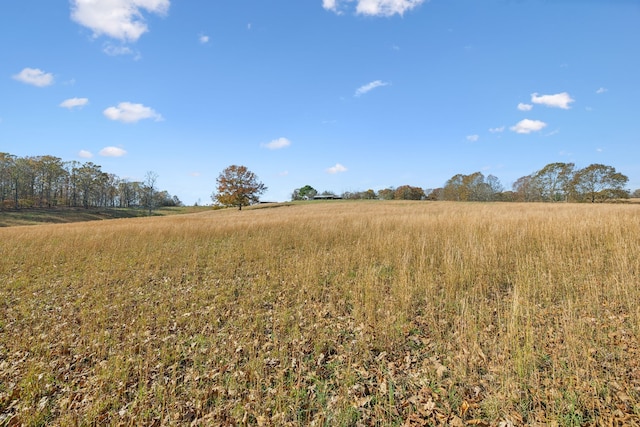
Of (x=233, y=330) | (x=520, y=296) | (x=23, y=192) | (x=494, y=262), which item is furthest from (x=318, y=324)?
(x=23, y=192)

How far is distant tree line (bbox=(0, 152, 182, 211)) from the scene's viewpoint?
6469 centimetres

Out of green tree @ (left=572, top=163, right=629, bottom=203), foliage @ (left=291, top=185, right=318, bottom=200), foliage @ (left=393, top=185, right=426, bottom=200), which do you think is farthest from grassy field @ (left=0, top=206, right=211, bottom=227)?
green tree @ (left=572, top=163, right=629, bottom=203)

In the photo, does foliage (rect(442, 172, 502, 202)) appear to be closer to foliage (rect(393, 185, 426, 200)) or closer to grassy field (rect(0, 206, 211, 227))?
foliage (rect(393, 185, 426, 200))

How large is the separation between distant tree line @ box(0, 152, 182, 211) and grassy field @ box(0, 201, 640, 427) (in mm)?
81060

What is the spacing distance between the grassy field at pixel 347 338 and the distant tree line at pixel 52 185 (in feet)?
266

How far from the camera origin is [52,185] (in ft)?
247

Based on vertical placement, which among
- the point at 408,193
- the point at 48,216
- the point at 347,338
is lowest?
the point at 347,338

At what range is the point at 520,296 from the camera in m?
5.69

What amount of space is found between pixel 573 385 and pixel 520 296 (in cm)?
258

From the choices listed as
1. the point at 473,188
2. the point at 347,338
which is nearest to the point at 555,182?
the point at 473,188

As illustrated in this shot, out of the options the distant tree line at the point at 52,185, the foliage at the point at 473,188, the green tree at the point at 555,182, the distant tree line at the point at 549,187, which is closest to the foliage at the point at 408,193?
the distant tree line at the point at 549,187

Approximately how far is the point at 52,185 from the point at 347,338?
105 m

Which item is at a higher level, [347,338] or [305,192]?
[305,192]

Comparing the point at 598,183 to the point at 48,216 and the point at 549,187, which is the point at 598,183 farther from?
the point at 48,216
